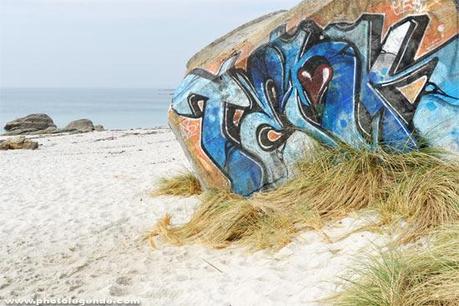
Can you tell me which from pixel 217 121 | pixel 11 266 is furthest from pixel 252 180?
pixel 11 266

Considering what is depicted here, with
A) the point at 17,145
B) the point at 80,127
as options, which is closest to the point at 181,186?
the point at 17,145

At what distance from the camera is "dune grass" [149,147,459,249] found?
4477 millimetres

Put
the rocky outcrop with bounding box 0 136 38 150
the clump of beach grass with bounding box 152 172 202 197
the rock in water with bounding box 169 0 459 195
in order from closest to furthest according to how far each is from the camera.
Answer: the rock in water with bounding box 169 0 459 195
the clump of beach grass with bounding box 152 172 202 197
the rocky outcrop with bounding box 0 136 38 150

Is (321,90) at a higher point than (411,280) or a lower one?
higher

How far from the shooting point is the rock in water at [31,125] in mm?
31506

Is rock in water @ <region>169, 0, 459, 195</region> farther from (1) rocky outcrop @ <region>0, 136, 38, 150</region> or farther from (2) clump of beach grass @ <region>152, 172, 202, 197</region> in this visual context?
(1) rocky outcrop @ <region>0, 136, 38, 150</region>

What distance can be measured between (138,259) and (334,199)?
6.15 feet

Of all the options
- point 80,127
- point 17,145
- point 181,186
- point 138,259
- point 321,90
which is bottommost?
point 80,127

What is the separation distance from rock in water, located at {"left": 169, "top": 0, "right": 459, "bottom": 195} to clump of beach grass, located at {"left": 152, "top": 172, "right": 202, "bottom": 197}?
1.15 meters

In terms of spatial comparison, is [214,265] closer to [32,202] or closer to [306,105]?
[306,105]

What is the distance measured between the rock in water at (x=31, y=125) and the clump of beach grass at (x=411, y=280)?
97.0 ft

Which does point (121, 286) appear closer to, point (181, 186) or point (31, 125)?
point (181, 186)

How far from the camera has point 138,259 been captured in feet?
16.6

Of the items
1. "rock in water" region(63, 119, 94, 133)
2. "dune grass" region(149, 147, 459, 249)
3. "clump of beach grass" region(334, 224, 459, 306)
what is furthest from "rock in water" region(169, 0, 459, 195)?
"rock in water" region(63, 119, 94, 133)
